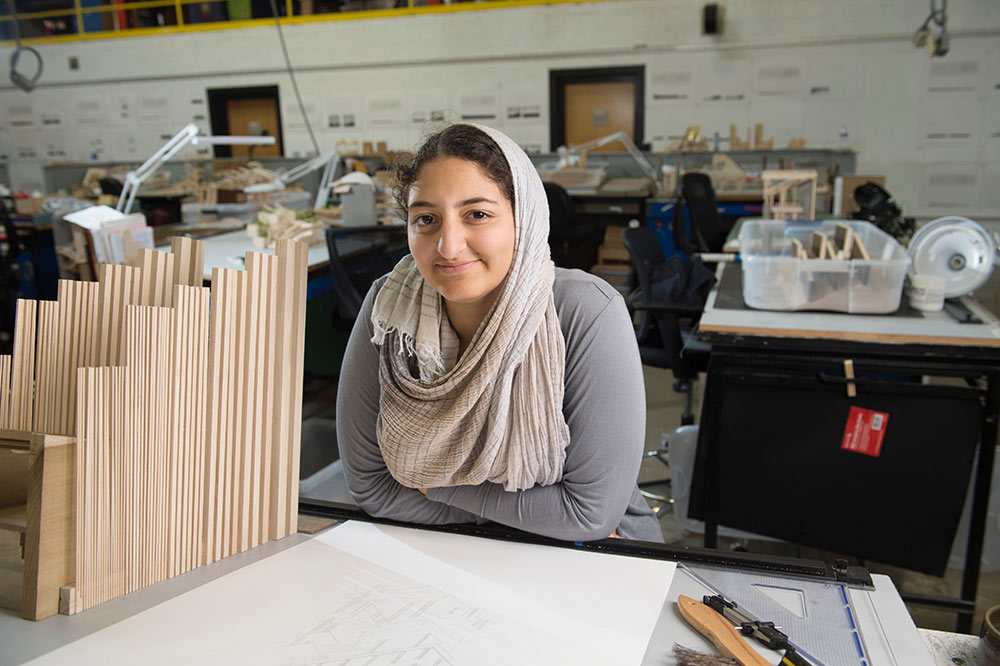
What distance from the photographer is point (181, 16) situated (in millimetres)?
9289

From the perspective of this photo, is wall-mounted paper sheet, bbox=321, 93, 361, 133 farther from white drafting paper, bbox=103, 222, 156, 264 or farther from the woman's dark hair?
the woman's dark hair


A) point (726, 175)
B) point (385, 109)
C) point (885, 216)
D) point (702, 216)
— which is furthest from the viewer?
point (385, 109)

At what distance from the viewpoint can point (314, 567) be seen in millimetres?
996

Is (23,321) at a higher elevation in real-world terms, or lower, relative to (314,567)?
higher

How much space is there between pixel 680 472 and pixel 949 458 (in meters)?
0.75

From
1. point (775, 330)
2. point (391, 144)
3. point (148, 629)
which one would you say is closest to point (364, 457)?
point (148, 629)

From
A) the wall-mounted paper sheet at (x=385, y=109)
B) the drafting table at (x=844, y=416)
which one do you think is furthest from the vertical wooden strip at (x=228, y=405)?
the wall-mounted paper sheet at (x=385, y=109)

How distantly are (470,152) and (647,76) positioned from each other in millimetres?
7595

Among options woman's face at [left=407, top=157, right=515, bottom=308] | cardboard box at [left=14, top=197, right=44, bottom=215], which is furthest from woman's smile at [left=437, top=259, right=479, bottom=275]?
cardboard box at [left=14, top=197, right=44, bottom=215]

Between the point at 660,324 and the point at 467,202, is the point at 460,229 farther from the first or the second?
the point at 660,324

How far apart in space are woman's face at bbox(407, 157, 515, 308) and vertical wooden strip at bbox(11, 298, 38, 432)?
1.67 feet

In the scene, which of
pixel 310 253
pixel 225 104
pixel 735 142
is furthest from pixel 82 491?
pixel 225 104

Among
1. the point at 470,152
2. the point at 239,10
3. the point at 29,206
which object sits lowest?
the point at 470,152

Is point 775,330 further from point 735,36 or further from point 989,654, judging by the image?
point 735,36
